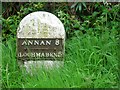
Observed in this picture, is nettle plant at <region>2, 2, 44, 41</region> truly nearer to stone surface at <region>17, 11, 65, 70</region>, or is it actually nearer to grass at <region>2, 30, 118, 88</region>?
grass at <region>2, 30, 118, 88</region>

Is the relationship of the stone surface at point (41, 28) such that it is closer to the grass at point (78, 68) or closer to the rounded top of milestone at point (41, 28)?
the rounded top of milestone at point (41, 28)

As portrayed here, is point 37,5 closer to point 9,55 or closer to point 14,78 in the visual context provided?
point 9,55

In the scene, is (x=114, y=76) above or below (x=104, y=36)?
below

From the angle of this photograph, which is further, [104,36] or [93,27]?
[93,27]

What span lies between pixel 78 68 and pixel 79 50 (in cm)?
35

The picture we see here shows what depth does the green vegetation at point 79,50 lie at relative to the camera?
11.1 feet

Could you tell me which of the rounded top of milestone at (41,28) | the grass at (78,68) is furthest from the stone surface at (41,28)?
the grass at (78,68)

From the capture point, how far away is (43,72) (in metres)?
3.57

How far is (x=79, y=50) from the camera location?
388cm

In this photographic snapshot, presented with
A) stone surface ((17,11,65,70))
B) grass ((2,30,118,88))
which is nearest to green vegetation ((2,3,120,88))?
grass ((2,30,118,88))

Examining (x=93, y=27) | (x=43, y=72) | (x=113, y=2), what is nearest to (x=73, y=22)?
(x=93, y=27)

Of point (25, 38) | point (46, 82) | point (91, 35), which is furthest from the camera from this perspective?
point (91, 35)

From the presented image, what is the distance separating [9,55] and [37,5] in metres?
0.99

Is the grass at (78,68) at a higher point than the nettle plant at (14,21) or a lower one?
lower
